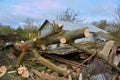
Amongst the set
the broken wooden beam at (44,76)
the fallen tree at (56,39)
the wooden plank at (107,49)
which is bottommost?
the broken wooden beam at (44,76)

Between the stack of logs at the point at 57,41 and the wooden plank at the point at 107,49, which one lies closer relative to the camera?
the stack of logs at the point at 57,41

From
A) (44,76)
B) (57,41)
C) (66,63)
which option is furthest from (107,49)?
(44,76)

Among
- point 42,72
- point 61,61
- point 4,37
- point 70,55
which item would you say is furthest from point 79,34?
point 4,37

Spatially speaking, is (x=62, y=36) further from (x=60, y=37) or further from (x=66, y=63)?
(x=66, y=63)

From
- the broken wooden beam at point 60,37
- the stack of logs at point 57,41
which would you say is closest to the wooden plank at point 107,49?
the stack of logs at point 57,41

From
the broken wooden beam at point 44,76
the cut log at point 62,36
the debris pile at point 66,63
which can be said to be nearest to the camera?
the cut log at point 62,36

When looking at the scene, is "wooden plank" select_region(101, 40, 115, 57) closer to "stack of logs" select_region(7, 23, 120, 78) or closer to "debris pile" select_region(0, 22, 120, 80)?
"debris pile" select_region(0, 22, 120, 80)

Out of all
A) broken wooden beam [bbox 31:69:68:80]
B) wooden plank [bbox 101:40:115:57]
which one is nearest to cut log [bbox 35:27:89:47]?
broken wooden beam [bbox 31:69:68:80]

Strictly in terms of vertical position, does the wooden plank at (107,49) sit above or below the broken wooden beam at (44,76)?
above

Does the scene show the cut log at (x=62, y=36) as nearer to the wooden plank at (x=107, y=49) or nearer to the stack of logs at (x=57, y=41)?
the stack of logs at (x=57, y=41)

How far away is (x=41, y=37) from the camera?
6227mm

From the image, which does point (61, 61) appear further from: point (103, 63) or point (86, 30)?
point (86, 30)

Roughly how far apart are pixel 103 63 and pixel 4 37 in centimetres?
1016

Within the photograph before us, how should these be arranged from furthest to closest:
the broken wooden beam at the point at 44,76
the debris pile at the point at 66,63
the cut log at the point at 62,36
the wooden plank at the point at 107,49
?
the wooden plank at the point at 107,49
the broken wooden beam at the point at 44,76
the debris pile at the point at 66,63
the cut log at the point at 62,36
